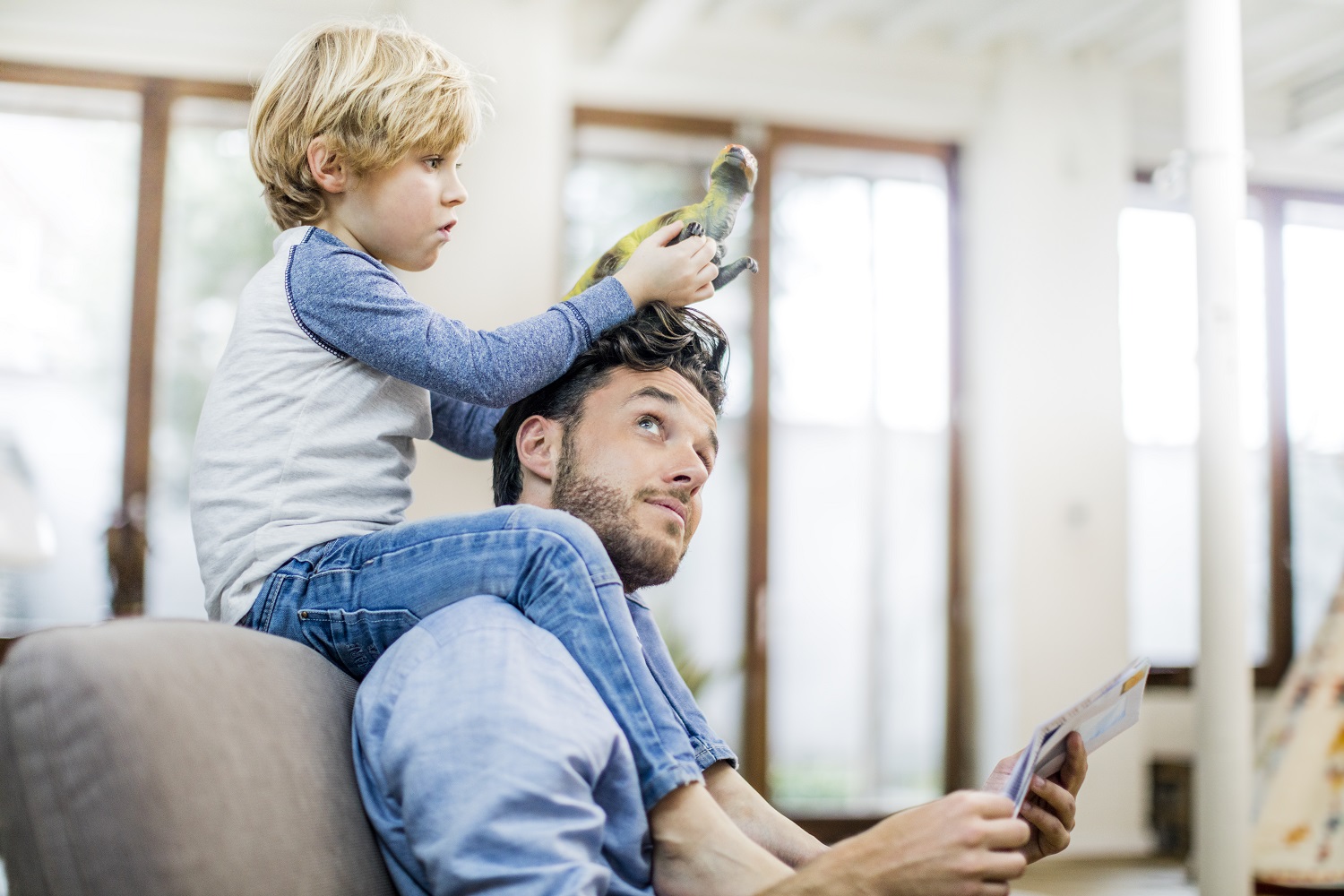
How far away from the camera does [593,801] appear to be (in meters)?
1.08

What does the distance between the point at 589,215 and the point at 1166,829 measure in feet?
11.9

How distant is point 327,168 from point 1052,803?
118 cm

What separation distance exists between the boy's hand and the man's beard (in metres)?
0.24

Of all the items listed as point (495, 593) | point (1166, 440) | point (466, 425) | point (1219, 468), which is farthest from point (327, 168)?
point (1166, 440)

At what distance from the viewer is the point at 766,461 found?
511 cm

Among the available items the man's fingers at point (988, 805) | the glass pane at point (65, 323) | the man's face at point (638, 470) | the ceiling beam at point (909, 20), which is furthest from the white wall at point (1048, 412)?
the man's fingers at point (988, 805)

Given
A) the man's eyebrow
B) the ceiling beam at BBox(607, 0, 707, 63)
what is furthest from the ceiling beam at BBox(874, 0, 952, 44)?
the man's eyebrow

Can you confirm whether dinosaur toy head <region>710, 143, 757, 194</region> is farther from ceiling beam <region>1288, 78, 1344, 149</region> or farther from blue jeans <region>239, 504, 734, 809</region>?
ceiling beam <region>1288, 78, 1344, 149</region>

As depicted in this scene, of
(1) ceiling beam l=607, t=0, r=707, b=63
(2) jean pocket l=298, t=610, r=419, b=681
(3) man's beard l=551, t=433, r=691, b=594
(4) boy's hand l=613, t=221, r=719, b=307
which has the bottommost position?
(2) jean pocket l=298, t=610, r=419, b=681

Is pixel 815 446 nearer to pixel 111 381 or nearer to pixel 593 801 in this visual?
pixel 111 381

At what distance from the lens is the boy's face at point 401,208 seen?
1517mm

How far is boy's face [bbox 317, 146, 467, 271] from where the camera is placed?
4.98 ft

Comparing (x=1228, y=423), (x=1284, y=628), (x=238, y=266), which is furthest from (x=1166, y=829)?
(x=238, y=266)

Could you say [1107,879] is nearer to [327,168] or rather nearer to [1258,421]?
[1258,421]
